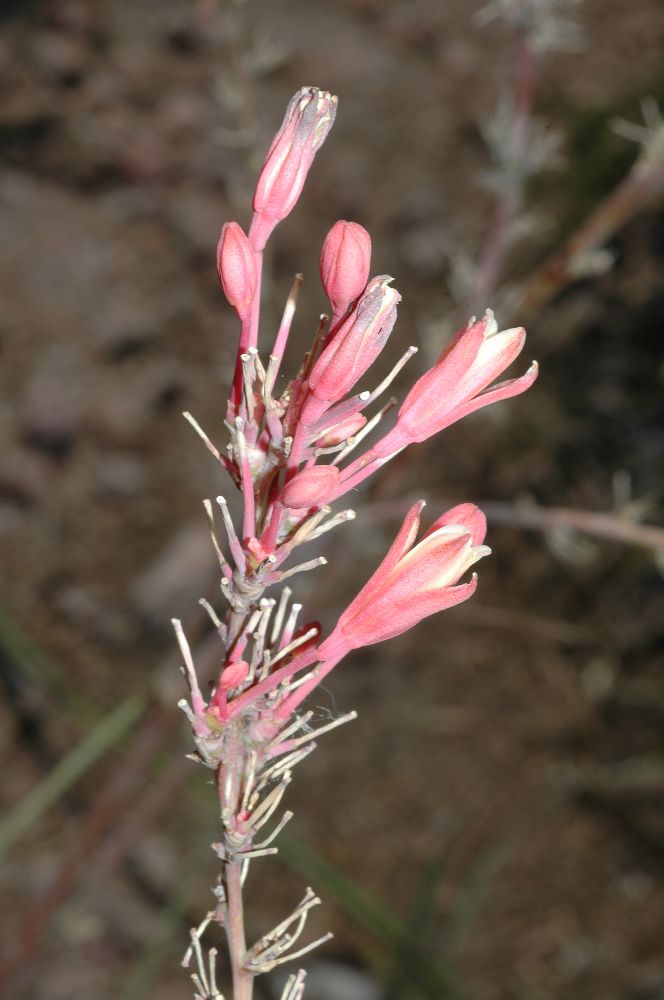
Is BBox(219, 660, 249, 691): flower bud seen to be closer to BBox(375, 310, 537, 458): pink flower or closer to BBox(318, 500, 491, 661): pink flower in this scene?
BBox(318, 500, 491, 661): pink flower

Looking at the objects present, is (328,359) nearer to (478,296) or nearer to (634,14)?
(478,296)

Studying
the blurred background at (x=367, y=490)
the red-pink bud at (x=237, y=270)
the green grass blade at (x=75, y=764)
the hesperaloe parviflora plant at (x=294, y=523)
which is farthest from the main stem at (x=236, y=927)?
the blurred background at (x=367, y=490)

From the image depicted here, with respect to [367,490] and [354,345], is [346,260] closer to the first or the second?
[354,345]

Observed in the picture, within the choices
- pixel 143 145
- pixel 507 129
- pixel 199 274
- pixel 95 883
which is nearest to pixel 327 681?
pixel 95 883

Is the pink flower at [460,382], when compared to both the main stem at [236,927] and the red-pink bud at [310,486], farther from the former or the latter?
the main stem at [236,927]

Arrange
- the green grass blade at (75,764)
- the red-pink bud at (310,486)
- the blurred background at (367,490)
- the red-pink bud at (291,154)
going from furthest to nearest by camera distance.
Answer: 1. the blurred background at (367,490)
2. the green grass blade at (75,764)
3. the red-pink bud at (291,154)
4. the red-pink bud at (310,486)
